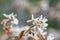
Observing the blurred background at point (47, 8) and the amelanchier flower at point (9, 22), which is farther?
the blurred background at point (47, 8)

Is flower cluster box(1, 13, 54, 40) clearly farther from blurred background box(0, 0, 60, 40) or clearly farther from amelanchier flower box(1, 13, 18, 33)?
blurred background box(0, 0, 60, 40)

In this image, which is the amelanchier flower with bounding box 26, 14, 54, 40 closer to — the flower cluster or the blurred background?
the flower cluster

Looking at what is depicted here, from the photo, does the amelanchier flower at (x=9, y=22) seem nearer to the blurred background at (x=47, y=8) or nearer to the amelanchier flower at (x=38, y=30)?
the amelanchier flower at (x=38, y=30)

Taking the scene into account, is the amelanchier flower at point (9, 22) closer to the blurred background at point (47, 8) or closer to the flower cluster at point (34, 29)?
the flower cluster at point (34, 29)

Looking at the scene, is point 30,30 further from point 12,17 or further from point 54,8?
point 54,8

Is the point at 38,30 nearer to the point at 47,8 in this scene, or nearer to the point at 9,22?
the point at 9,22

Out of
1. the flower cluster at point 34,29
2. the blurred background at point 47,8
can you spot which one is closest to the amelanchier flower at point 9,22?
the flower cluster at point 34,29

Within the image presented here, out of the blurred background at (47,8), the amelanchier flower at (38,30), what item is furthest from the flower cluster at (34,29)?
the blurred background at (47,8)

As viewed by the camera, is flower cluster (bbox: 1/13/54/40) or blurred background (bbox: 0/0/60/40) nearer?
flower cluster (bbox: 1/13/54/40)

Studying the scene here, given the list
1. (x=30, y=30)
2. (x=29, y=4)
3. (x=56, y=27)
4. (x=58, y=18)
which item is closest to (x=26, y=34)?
(x=30, y=30)

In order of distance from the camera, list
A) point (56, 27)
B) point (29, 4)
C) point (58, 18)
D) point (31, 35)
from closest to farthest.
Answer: point (31, 35) → point (56, 27) → point (58, 18) → point (29, 4)

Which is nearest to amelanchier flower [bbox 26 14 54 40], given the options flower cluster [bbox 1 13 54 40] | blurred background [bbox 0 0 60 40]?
flower cluster [bbox 1 13 54 40]
